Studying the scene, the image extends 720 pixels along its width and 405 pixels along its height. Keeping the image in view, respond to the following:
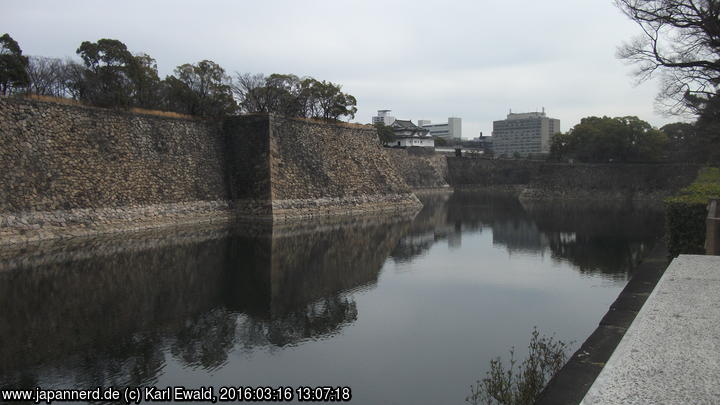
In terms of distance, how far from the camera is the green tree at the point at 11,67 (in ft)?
63.0

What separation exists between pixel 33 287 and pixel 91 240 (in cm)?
684

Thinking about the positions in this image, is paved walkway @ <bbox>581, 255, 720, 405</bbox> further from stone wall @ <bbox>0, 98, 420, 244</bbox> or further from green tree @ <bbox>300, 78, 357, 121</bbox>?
green tree @ <bbox>300, 78, 357, 121</bbox>

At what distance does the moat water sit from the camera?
7.17m

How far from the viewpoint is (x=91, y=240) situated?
697 inches

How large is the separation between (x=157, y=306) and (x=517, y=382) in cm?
720

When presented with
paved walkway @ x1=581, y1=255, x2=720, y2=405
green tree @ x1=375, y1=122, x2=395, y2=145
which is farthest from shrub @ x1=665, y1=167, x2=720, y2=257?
green tree @ x1=375, y1=122, x2=395, y2=145

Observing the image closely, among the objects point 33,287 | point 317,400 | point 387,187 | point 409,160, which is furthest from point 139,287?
point 409,160

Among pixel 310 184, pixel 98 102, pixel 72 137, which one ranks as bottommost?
pixel 310 184

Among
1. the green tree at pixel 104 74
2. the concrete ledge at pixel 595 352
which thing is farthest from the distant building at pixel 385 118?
the concrete ledge at pixel 595 352

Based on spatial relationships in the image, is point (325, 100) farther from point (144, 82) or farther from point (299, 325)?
point (299, 325)

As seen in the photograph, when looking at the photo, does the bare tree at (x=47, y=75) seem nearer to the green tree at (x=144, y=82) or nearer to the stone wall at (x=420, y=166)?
the green tree at (x=144, y=82)

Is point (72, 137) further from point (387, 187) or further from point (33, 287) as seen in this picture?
point (387, 187)

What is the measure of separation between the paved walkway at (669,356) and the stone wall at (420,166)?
150 ft

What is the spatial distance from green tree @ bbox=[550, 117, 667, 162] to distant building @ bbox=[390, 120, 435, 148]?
20.4 meters
